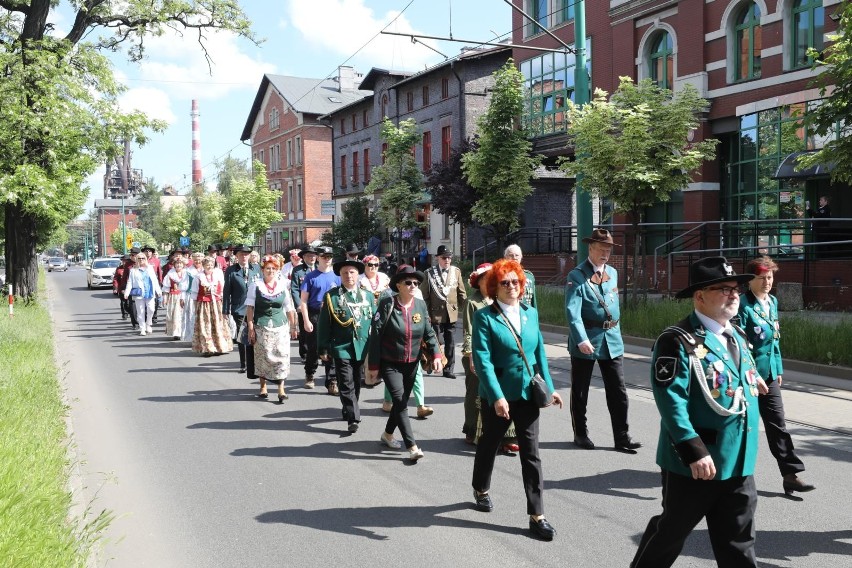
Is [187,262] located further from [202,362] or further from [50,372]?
[50,372]

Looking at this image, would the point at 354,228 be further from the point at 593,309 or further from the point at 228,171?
the point at 593,309

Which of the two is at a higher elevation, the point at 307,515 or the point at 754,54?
the point at 754,54

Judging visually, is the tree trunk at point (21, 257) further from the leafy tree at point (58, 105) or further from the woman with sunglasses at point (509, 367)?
the woman with sunglasses at point (509, 367)

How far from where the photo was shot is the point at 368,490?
613 centimetres

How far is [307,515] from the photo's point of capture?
18.3 ft

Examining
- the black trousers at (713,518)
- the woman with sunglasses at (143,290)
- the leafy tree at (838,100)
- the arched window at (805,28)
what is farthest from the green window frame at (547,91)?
the black trousers at (713,518)

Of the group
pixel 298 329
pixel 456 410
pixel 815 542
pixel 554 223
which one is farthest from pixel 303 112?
pixel 815 542

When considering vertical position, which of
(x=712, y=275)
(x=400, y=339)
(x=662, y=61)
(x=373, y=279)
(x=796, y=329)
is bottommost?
(x=796, y=329)

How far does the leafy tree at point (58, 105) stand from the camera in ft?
61.7

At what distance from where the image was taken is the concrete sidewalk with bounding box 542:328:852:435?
8430 mm

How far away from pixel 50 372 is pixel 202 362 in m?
3.65

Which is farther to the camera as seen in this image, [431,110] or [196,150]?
[196,150]

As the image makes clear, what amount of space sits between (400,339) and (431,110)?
35.0m

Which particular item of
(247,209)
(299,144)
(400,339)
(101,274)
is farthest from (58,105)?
(299,144)
